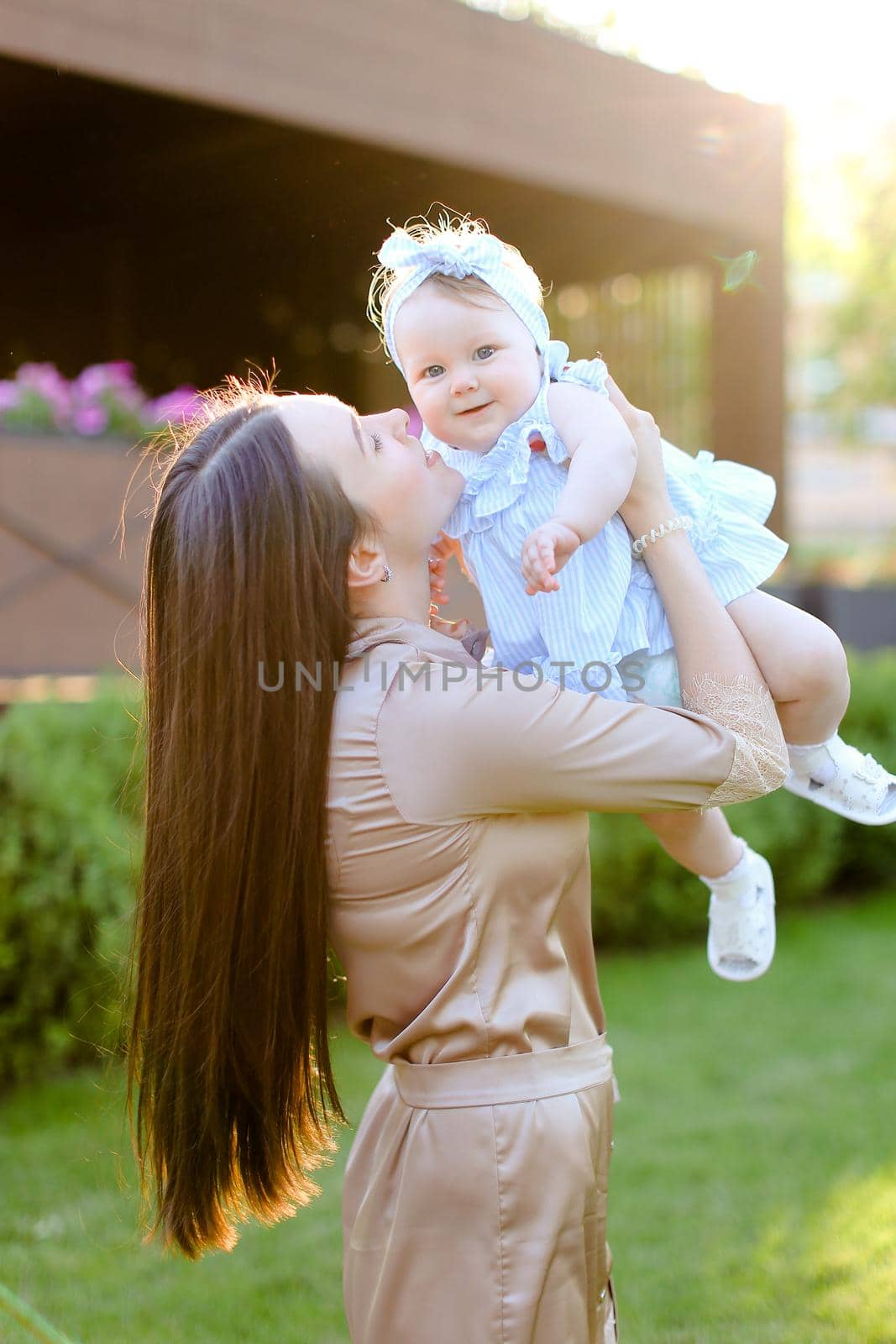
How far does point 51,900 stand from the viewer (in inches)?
155

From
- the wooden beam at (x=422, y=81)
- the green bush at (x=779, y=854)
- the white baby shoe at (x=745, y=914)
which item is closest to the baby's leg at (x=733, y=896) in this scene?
the white baby shoe at (x=745, y=914)

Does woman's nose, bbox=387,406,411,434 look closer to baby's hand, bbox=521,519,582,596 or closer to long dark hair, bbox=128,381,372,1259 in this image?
long dark hair, bbox=128,381,372,1259

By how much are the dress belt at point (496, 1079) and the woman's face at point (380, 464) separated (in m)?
0.59

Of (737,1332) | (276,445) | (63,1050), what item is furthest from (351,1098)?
(276,445)

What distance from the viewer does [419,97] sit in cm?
478

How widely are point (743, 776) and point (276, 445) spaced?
2.11 ft

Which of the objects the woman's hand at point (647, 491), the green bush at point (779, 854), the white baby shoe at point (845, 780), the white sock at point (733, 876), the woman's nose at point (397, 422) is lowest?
the green bush at point (779, 854)

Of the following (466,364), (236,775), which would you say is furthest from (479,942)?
(466,364)

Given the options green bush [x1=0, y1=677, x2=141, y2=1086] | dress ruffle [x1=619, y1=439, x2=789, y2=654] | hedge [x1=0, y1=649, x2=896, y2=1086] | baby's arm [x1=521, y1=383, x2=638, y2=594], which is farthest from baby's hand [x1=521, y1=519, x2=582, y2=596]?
green bush [x1=0, y1=677, x2=141, y2=1086]

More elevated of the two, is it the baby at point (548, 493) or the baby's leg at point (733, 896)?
the baby at point (548, 493)

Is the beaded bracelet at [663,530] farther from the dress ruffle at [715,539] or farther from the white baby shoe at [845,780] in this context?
the white baby shoe at [845,780]

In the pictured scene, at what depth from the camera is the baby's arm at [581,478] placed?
1412 millimetres

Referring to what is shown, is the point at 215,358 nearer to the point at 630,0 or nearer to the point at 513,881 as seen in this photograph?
the point at 630,0

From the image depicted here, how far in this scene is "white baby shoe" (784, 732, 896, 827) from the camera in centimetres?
179
